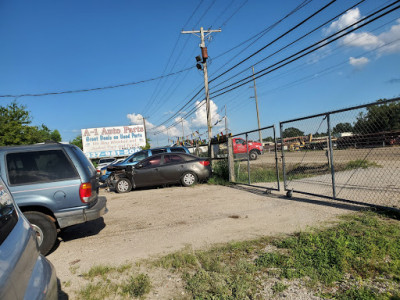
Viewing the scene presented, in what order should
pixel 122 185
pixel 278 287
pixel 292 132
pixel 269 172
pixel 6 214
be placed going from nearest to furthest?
pixel 6 214, pixel 278 287, pixel 292 132, pixel 122 185, pixel 269 172

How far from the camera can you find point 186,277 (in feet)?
11.0

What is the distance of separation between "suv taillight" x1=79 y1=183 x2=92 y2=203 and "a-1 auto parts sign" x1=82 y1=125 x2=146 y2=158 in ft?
116

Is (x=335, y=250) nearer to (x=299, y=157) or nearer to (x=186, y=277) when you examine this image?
(x=186, y=277)

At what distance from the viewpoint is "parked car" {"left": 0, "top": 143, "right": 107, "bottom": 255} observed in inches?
178

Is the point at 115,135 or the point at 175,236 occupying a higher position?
the point at 115,135

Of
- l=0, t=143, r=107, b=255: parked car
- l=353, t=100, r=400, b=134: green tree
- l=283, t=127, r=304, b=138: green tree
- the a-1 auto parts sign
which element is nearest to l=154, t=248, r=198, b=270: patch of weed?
l=0, t=143, r=107, b=255: parked car

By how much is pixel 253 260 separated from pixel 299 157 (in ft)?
15.9

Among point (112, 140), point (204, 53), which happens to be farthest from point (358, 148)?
point (112, 140)

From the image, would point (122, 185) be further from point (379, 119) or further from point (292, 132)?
point (379, 119)

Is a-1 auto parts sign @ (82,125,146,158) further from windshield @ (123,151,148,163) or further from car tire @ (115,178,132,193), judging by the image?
car tire @ (115,178,132,193)

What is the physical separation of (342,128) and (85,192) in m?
5.60

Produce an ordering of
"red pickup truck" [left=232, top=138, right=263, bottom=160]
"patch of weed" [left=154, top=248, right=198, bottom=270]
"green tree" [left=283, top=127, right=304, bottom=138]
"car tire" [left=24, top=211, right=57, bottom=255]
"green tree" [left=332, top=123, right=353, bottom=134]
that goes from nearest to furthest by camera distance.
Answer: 1. "patch of weed" [left=154, top=248, right=198, bottom=270]
2. "car tire" [left=24, top=211, right=57, bottom=255]
3. "green tree" [left=332, top=123, right=353, bottom=134]
4. "green tree" [left=283, top=127, right=304, bottom=138]
5. "red pickup truck" [left=232, top=138, right=263, bottom=160]

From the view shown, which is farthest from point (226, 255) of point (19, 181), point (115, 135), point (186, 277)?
point (115, 135)

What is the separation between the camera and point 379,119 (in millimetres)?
5238
